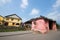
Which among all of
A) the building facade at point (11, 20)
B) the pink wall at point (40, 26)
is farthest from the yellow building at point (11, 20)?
the pink wall at point (40, 26)

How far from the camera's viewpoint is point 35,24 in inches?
1041

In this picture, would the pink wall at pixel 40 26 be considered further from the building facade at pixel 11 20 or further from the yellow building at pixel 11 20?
the yellow building at pixel 11 20

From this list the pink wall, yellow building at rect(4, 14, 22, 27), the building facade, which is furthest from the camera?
yellow building at rect(4, 14, 22, 27)

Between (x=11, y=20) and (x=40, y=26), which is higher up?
(x=11, y=20)

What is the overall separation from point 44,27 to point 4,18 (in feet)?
117

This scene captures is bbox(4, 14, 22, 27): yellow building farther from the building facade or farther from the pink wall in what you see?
the pink wall

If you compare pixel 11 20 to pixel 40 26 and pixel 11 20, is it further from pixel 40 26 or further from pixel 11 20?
pixel 40 26

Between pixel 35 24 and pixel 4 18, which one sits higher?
pixel 4 18

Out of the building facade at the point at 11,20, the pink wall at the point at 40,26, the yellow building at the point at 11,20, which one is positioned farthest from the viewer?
the yellow building at the point at 11,20

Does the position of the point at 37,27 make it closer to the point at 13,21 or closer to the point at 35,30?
the point at 35,30

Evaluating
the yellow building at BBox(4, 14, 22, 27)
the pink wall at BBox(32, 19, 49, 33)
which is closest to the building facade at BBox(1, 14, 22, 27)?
the yellow building at BBox(4, 14, 22, 27)

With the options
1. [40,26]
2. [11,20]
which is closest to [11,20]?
[11,20]

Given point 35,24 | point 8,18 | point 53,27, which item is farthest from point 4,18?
point 35,24

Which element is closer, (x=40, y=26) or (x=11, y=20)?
(x=40, y=26)
